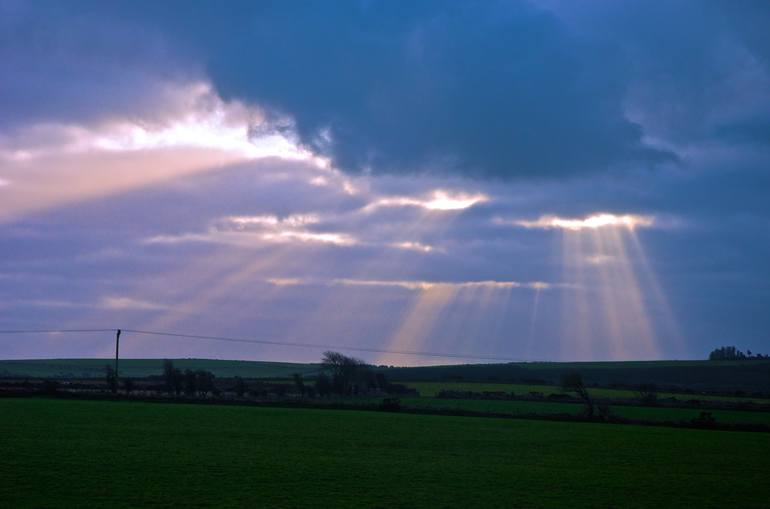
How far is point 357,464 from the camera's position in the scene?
2747 centimetres

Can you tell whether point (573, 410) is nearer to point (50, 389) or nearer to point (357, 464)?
point (357, 464)

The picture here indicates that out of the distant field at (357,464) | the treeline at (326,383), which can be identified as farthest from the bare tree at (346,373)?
the distant field at (357,464)

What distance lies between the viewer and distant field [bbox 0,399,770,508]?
20516mm

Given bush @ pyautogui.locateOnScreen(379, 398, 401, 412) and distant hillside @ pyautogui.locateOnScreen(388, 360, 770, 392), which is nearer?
bush @ pyautogui.locateOnScreen(379, 398, 401, 412)

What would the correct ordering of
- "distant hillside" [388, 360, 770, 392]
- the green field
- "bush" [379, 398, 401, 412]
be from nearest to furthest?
"bush" [379, 398, 401, 412] → the green field → "distant hillside" [388, 360, 770, 392]

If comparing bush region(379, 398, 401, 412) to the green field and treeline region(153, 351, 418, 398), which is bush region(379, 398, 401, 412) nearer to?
treeline region(153, 351, 418, 398)

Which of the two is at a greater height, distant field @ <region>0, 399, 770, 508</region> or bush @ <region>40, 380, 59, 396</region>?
bush @ <region>40, 380, 59, 396</region>

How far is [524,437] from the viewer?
4147 centimetres

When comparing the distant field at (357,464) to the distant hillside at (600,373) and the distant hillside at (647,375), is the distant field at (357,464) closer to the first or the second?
the distant hillside at (600,373)

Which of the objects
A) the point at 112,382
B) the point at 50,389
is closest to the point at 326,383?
the point at 112,382

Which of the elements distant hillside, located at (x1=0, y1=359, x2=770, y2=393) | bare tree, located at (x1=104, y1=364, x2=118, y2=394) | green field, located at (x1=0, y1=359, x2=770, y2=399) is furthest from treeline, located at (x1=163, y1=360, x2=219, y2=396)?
distant hillside, located at (x1=0, y1=359, x2=770, y2=393)

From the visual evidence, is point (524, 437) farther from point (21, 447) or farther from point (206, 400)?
point (206, 400)

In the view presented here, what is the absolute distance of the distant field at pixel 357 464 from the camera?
20516 millimetres

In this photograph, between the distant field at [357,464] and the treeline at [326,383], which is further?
the treeline at [326,383]
